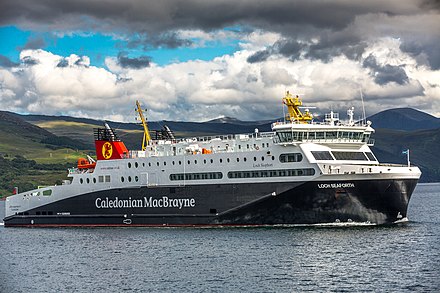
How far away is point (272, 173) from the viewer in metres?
56.8

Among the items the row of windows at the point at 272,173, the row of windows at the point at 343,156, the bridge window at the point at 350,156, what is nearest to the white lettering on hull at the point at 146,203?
the row of windows at the point at 272,173

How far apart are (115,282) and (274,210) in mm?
20568

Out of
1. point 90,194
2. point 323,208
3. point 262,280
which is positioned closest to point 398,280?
point 262,280

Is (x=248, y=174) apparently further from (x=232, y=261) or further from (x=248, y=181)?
(x=232, y=261)

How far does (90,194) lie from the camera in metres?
66.9

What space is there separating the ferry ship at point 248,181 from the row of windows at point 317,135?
0.28 ft

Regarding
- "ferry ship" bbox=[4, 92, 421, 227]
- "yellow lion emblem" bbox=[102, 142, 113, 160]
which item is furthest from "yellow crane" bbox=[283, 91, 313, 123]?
"yellow lion emblem" bbox=[102, 142, 113, 160]

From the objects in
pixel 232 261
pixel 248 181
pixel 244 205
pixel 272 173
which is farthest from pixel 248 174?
pixel 232 261

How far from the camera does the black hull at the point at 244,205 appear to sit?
54375 mm

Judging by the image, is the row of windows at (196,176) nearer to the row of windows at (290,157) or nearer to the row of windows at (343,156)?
the row of windows at (290,157)

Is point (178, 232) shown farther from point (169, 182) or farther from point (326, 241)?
point (326, 241)

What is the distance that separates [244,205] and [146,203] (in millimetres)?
10871

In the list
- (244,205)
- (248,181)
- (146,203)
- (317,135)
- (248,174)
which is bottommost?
(244,205)

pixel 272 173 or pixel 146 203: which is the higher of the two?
pixel 272 173
